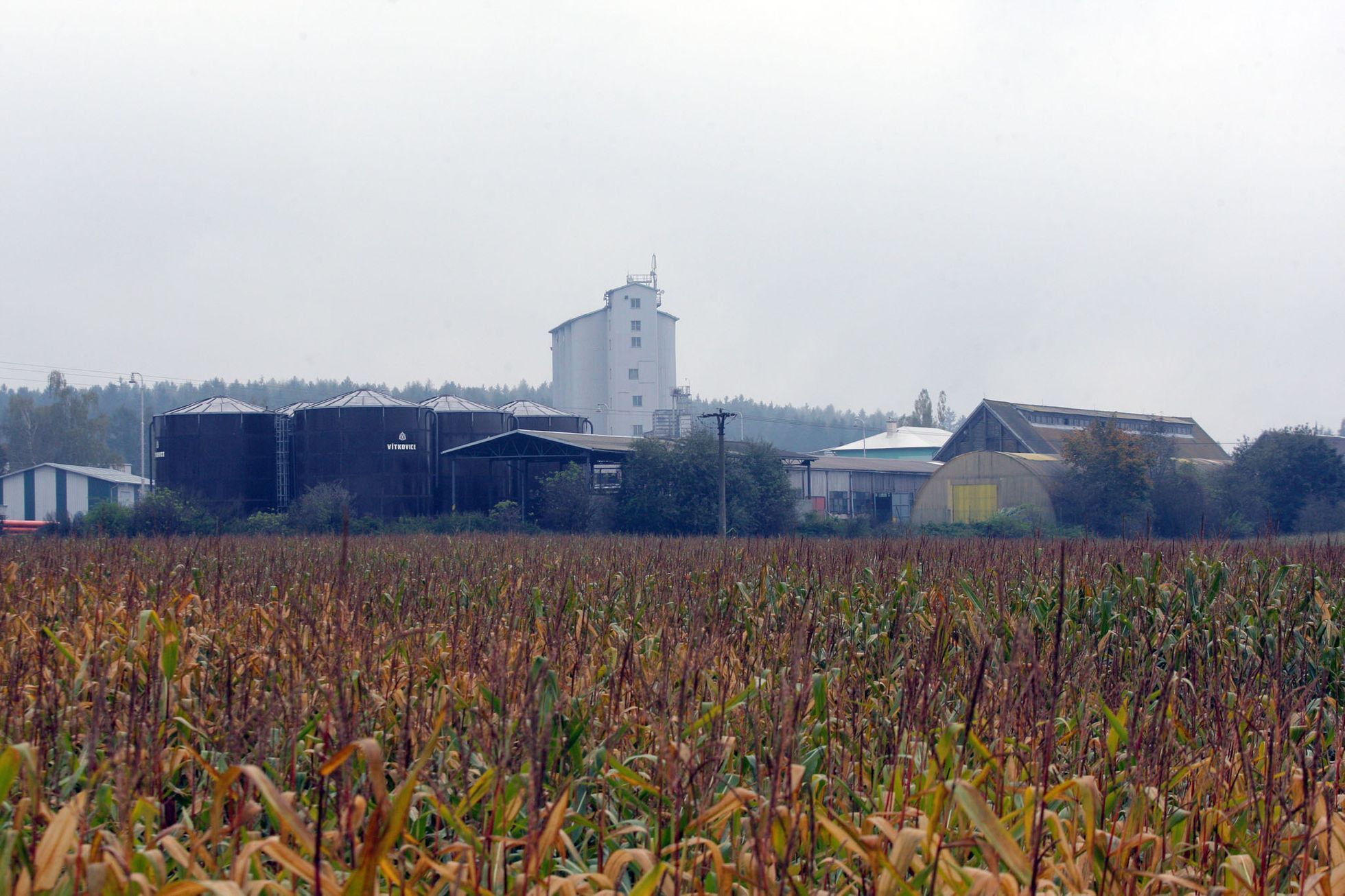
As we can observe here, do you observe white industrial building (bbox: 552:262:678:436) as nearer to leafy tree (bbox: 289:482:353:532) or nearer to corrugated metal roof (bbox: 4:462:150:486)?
corrugated metal roof (bbox: 4:462:150:486)

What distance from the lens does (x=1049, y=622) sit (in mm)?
7516

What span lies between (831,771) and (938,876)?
2.38 feet

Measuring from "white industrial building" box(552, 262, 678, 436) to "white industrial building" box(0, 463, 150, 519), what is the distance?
30503 millimetres

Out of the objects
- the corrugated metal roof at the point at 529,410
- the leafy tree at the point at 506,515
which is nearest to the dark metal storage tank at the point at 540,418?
the corrugated metal roof at the point at 529,410

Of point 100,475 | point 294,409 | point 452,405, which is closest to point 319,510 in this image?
point 452,405

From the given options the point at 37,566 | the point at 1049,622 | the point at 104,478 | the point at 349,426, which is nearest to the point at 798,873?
the point at 1049,622

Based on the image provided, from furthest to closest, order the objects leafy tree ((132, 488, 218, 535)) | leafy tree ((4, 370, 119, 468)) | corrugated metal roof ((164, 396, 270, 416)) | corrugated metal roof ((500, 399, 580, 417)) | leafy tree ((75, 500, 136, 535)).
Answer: leafy tree ((4, 370, 119, 468)), corrugated metal roof ((500, 399, 580, 417)), corrugated metal roof ((164, 396, 270, 416)), leafy tree ((132, 488, 218, 535)), leafy tree ((75, 500, 136, 535))

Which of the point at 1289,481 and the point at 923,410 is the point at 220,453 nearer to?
the point at 1289,481

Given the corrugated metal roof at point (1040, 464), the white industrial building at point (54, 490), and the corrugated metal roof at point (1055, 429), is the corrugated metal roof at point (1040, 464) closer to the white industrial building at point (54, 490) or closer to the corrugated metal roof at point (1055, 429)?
the corrugated metal roof at point (1055, 429)

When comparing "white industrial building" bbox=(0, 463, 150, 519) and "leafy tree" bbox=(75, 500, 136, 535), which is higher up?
"white industrial building" bbox=(0, 463, 150, 519)

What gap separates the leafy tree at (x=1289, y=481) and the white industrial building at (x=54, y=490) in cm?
6166

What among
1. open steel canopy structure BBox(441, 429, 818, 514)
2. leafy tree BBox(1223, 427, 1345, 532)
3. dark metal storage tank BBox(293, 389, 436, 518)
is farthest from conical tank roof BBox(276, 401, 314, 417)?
leafy tree BBox(1223, 427, 1345, 532)

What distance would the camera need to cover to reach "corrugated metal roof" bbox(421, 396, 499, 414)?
53.5 meters

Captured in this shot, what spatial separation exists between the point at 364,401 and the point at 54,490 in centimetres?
3050
